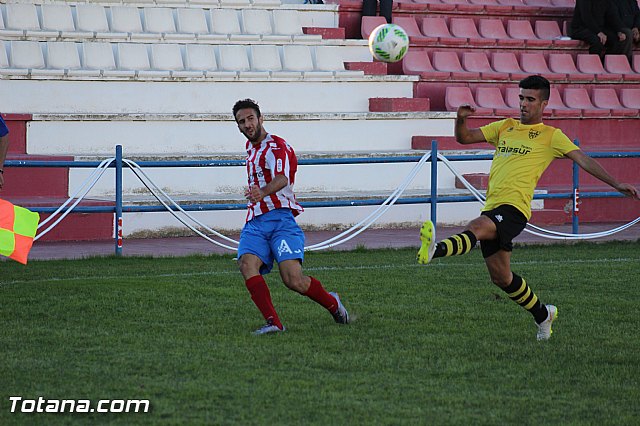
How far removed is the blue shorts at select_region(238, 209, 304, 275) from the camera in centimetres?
808

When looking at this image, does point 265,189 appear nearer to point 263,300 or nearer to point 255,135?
point 255,135

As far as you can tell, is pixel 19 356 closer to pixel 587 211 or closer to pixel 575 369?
pixel 575 369

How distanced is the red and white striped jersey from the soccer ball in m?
6.95

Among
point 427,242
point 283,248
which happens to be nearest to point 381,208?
point 283,248

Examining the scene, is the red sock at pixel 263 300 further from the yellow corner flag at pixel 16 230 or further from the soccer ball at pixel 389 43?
the soccer ball at pixel 389 43

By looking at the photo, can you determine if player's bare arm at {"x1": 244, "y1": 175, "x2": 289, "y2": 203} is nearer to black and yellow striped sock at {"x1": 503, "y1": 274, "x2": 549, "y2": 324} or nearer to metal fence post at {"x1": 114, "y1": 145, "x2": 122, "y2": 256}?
black and yellow striped sock at {"x1": 503, "y1": 274, "x2": 549, "y2": 324}

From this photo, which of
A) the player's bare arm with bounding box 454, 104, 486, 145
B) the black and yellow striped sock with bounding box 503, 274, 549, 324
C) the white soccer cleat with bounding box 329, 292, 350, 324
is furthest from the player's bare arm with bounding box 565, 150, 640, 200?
the white soccer cleat with bounding box 329, 292, 350, 324

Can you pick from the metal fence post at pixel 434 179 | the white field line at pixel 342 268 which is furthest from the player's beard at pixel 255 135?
the metal fence post at pixel 434 179

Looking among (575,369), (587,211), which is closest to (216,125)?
(587,211)

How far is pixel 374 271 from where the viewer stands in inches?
452

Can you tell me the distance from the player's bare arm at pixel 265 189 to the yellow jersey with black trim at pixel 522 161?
143 centimetres

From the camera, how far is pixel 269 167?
8102 mm

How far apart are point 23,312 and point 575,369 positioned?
4198 mm

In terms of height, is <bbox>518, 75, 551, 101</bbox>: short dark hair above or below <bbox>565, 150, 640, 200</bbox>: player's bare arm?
above
